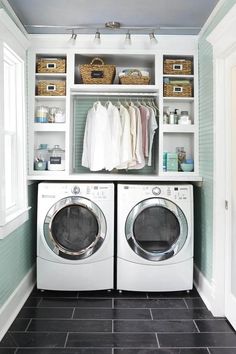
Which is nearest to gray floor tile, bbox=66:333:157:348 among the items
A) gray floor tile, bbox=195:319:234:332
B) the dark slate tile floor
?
the dark slate tile floor

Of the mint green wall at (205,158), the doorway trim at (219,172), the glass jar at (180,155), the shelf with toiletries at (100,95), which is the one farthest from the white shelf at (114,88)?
the doorway trim at (219,172)

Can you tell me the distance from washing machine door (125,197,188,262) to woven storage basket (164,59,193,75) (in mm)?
1203

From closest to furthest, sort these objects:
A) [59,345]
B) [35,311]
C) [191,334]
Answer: [59,345] → [191,334] → [35,311]

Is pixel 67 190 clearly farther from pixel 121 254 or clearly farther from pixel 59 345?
pixel 59 345

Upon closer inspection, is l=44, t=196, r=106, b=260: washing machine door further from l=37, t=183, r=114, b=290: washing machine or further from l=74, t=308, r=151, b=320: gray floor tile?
l=74, t=308, r=151, b=320: gray floor tile

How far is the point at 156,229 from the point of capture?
10.6 feet

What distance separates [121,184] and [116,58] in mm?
1250

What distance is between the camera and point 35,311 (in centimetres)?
286

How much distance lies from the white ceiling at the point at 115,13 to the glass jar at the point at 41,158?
1.08 metres

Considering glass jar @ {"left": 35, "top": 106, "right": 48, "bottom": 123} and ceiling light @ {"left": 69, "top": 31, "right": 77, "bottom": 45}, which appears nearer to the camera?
ceiling light @ {"left": 69, "top": 31, "right": 77, "bottom": 45}

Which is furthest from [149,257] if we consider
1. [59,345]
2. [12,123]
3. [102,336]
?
[12,123]

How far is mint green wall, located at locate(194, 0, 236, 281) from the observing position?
116 inches

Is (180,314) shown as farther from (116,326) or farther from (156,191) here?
(156,191)

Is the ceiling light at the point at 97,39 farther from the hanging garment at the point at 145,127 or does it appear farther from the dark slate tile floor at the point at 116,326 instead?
the dark slate tile floor at the point at 116,326
